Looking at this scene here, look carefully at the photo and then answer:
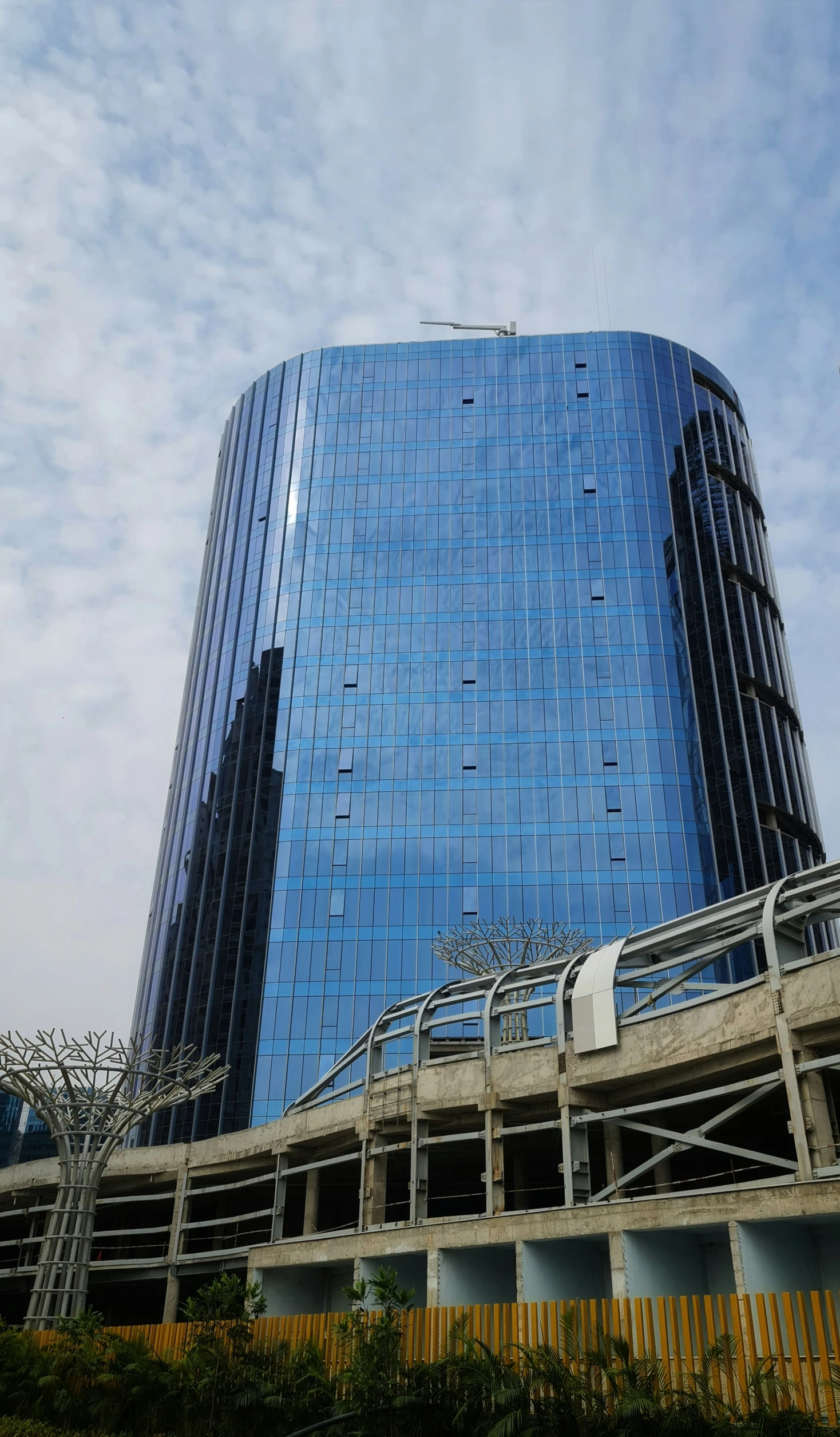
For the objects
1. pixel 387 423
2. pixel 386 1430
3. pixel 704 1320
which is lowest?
pixel 386 1430

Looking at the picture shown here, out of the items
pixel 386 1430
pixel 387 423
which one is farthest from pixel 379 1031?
pixel 387 423

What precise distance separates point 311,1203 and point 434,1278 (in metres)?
14.4

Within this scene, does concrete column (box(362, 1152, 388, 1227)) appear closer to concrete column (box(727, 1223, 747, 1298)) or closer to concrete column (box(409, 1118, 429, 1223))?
concrete column (box(409, 1118, 429, 1223))

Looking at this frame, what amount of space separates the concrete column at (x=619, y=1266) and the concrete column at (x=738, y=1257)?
10.7 feet

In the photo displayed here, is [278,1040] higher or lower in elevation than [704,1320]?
higher

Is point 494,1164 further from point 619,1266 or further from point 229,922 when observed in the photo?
point 229,922

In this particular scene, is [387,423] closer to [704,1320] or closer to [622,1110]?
[622,1110]

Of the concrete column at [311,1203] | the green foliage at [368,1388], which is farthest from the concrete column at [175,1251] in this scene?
the green foliage at [368,1388]

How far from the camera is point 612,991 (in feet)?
123

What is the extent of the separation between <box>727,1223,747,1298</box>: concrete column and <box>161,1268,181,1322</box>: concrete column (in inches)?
1405

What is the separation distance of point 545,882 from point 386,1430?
66.9 m

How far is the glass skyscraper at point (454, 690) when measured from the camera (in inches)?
3445

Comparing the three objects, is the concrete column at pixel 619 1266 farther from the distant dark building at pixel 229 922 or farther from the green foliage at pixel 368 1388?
the distant dark building at pixel 229 922

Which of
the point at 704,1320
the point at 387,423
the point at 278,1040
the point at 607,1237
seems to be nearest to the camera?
the point at 704,1320
